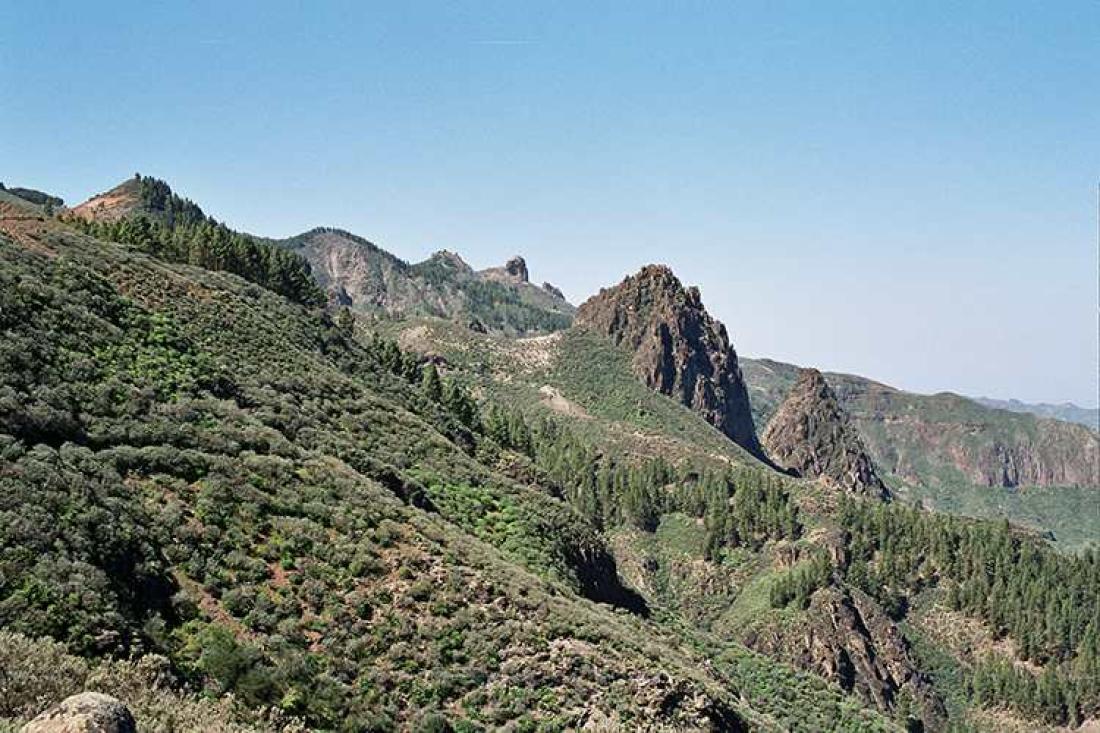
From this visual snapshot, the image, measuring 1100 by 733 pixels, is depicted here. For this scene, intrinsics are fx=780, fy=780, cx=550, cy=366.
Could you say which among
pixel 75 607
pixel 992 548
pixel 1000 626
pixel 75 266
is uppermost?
pixel 75 266

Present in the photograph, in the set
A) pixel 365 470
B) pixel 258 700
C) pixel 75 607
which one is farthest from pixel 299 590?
pixel 365 470

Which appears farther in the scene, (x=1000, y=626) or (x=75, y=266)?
(x=1000, y=626)

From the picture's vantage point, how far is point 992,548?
13062 cm

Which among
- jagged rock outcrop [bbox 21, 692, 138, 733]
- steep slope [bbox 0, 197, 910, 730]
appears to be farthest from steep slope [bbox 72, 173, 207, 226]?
jagged rock outcrop [bbox 21, 692, 138, 733]

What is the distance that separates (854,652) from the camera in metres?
101

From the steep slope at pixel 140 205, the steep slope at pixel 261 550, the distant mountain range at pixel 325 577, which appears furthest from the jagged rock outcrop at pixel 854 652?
the steep slope at pixel 140 205

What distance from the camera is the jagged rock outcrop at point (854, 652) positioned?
320 feet

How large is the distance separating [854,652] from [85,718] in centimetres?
10331

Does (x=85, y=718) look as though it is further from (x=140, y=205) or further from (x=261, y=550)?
(x=140, y=205)

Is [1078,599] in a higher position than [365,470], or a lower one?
lower

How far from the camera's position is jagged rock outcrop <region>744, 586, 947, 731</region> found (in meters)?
97.6

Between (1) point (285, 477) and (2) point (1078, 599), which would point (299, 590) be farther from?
(2) point (1078, 599)

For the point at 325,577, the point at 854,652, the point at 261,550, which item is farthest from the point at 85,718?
the point at 854,652

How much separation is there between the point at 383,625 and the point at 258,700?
8514mm
